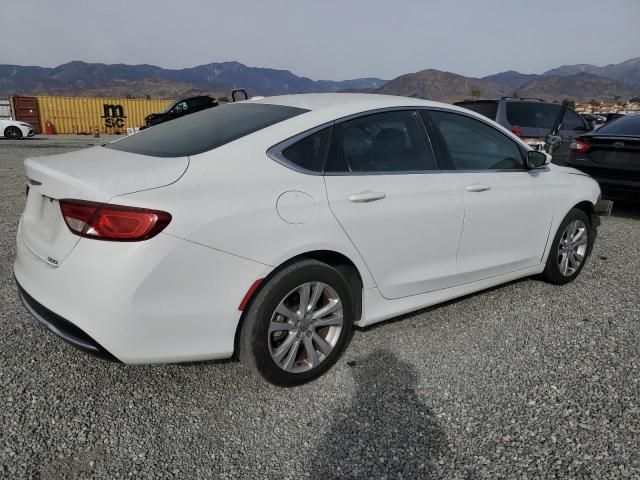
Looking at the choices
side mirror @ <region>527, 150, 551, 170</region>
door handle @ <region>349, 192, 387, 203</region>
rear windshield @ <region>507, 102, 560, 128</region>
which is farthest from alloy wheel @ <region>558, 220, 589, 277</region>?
rear windshield @ <region>507, 102, 560, 128</region>

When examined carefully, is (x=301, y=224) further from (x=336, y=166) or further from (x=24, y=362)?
(x=24, y=362)

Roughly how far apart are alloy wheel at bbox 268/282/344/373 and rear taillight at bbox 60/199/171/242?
75cm

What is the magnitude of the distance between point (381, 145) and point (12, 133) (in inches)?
946

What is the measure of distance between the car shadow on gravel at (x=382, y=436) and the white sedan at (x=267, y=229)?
0.34 metres

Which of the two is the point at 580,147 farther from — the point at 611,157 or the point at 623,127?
the point at 623,127

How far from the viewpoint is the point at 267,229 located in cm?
234

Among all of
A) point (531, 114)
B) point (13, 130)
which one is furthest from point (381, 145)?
point (13, 130)

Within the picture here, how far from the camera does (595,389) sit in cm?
272

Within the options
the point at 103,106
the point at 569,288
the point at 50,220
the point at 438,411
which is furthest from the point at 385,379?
the point at 103,106

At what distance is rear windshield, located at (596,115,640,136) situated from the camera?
22.8ft

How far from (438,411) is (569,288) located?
2.43 m

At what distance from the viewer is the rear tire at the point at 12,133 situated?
21.6 m

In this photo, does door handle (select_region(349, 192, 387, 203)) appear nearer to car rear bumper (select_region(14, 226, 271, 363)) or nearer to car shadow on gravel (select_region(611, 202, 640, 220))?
car rear bumper (select_region(14, 226, 271, 363))

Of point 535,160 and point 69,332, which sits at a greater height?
point 535,160
